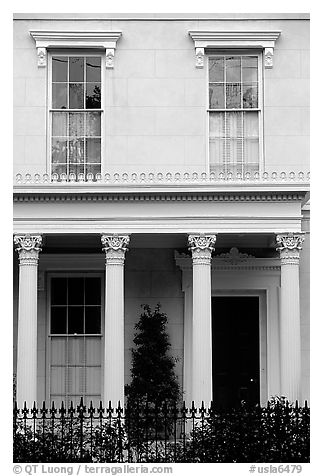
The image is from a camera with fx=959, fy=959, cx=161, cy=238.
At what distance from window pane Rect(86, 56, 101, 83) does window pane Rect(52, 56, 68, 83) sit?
52cm

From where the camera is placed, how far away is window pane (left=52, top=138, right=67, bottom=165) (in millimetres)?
21703

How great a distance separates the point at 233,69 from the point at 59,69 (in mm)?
3948

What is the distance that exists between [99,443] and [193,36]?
33.8ft

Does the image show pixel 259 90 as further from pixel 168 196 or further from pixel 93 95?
pixel 168 196

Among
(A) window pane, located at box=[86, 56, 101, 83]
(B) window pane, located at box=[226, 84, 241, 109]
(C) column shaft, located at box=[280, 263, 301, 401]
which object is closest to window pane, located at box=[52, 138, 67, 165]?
(A) window pane, located at box=[86, 56, 101, 83]

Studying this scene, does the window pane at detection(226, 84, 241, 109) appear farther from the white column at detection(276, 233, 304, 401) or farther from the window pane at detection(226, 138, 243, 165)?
the white column at detection(276, 233, 304, 401)

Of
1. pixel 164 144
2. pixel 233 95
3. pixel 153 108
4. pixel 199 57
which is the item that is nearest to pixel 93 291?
pixel 164 144

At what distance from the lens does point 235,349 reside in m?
21.8

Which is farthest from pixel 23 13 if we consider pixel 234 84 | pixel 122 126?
pixel 234 84

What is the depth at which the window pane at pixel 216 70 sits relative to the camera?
71.4 ft

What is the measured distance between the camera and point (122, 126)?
71.1ft

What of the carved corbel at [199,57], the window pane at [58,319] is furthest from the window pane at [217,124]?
the window pane at [58,319]

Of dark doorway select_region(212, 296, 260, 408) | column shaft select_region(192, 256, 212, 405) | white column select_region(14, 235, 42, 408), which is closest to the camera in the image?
column shaft select_region(192, 256, 212, 405)

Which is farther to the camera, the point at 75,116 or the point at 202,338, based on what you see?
the point at 75,116
